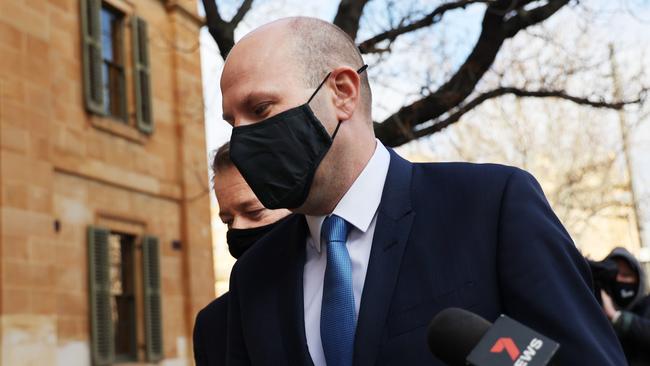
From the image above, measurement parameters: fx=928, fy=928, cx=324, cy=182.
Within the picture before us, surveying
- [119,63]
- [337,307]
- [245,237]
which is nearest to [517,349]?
[337,307]

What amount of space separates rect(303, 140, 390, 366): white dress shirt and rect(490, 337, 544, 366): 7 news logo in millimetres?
794

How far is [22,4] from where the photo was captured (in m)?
12.5

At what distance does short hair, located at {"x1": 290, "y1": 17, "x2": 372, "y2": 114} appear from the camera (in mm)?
2408

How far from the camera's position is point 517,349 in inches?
55.5

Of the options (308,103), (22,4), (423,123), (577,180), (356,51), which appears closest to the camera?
(308,103)

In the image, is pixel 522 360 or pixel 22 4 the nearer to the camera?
pixel 522 360

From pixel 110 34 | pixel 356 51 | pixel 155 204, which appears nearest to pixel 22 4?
pixel 110 34

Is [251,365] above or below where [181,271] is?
below

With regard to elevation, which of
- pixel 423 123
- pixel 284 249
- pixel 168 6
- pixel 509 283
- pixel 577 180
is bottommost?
pixel 509 283

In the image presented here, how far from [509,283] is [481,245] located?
0.40 feet

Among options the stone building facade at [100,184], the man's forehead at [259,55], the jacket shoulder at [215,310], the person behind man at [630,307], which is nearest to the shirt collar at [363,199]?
the man's forehead at [259,55]

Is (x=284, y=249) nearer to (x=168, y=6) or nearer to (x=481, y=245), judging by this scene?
(x=481, y=245)

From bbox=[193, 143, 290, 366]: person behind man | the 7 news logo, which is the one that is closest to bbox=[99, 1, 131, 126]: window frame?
bbox=[193, 143, 290, 366]: person behind man

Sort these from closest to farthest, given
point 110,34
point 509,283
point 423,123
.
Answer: point 509,283 < point 423,123 < point 110,34
